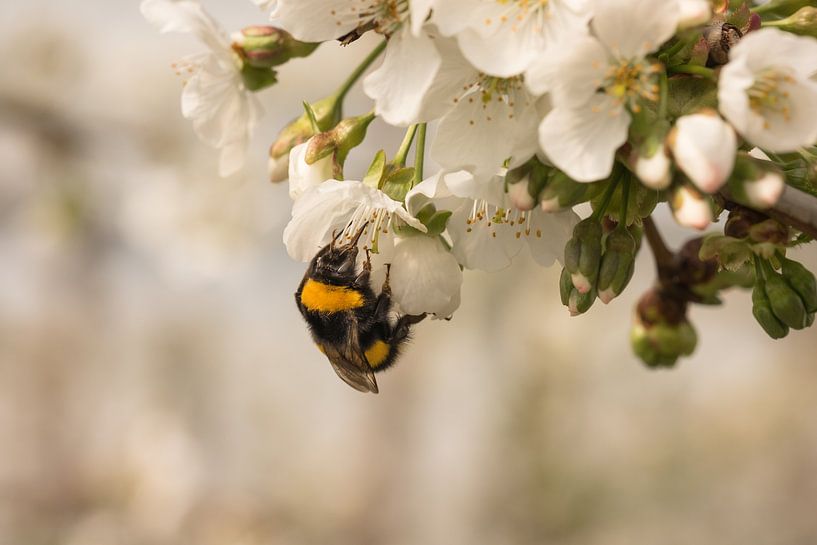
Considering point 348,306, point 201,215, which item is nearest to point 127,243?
point 201,215

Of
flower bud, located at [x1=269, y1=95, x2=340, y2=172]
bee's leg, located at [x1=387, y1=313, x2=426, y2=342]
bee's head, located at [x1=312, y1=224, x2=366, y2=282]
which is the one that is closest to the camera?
flower bud, located at [x1=269, y1=95, x2=340, y2=172]

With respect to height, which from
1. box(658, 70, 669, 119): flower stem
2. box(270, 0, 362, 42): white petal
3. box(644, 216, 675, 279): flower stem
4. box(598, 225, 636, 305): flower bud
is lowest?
box(644, 216, 675, 279): flower stem

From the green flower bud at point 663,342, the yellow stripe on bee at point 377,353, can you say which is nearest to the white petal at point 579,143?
the yellow stripe on bee at point 377,353

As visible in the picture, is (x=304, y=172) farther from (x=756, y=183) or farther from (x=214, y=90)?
(x=756, y=183)

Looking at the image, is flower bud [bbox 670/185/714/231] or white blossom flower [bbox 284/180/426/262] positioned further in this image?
white blossom flower [bbox 284/180/426/262]

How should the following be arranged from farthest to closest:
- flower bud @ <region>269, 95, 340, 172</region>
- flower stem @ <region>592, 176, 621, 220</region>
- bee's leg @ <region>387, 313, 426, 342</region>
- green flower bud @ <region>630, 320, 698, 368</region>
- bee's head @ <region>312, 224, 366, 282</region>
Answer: green flower bud @ <region>630, 320, 698, 368</region> < bee's leg @ <region>387, 313, 426, 342</region> < bee's head @ <region>312, 224, 366, 282</region> < flower bud @ <region>269, 95, 340, 172</region> < flower stem @ <region>592, 176, 621, 220</region>

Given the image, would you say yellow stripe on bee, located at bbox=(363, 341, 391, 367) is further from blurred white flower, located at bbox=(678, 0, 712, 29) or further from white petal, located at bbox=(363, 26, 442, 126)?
blurred white flower, located at bbox=(678, 0, 712, 29)

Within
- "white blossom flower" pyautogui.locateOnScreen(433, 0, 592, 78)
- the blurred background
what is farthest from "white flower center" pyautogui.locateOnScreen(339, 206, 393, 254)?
the blurred background

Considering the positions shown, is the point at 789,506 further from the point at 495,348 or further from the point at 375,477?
the point at 375,477
